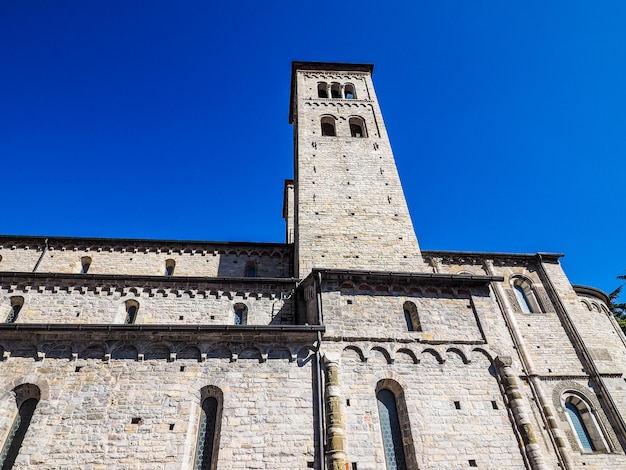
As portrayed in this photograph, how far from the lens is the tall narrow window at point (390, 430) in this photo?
877cm

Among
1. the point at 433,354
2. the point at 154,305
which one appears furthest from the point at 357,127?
the point at 433,354

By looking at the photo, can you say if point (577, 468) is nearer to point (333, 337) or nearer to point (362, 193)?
point (333, 337)

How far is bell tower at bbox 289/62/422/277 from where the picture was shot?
14320 millimetres

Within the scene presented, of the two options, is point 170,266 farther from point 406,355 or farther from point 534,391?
point 534,391

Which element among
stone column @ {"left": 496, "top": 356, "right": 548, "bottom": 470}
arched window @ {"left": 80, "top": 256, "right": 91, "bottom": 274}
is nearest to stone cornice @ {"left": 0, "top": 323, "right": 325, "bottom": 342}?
stone column @ {"left": 496, "top": 356, "right": 548, "bottom": 470}

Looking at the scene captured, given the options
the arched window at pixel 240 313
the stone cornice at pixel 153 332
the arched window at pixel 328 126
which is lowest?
the stone cornice at pixel 153 332

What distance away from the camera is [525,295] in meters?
16.6

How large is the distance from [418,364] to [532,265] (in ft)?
34.4

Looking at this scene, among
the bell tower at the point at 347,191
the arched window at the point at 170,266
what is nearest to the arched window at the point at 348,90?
the bell tower at the point at 347,191

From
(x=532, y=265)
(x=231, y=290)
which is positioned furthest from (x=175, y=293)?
(x=532, y=265)

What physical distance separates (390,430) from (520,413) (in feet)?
10.9

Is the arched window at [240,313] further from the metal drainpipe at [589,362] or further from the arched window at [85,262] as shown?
the metal drainpipe at [589,362]

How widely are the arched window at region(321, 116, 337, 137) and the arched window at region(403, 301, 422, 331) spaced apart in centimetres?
1270

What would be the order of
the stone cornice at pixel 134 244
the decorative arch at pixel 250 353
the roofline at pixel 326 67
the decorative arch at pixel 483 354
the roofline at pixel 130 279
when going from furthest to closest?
the roofline at pixel 326 67, the stone cornice at pixel 134 244, the roofline at pixel 130 279, the decorative arch at pixel 483 354, the decorative arch at pixel 250 353
